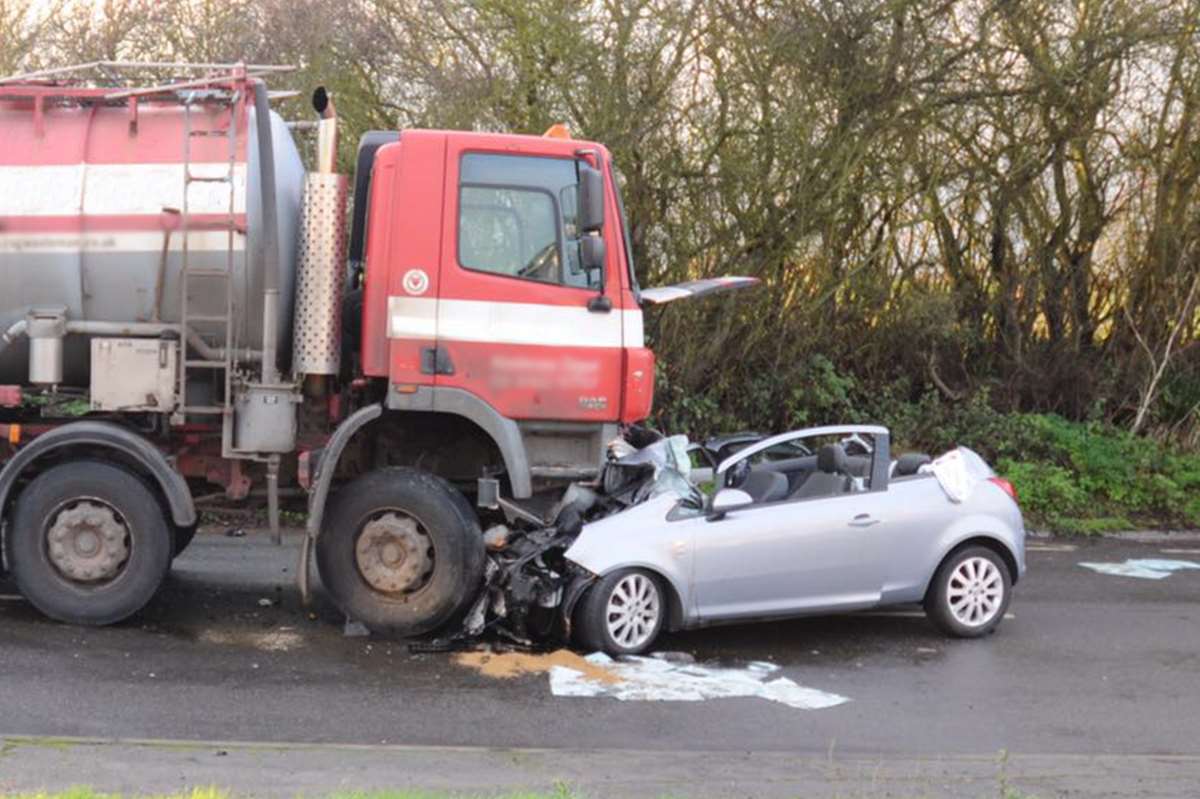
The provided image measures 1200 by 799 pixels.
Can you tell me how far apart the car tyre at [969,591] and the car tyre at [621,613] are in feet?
6.20

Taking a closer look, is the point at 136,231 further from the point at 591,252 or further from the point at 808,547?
the point at 808,547

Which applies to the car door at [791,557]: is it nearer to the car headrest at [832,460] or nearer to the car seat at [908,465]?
the car headrest at [832,460]

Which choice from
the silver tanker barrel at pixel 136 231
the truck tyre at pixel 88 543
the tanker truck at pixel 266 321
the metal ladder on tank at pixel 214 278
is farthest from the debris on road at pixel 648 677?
the silver tanker barrel at pixel 136 231

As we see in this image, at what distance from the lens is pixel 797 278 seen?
1512cm

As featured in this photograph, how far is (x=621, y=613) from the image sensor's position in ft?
24.9

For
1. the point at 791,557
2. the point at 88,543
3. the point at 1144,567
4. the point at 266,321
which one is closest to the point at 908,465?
the point at 791,557

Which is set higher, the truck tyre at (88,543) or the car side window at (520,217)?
the car side window at (520,217)

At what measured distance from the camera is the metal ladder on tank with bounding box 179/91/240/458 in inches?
305

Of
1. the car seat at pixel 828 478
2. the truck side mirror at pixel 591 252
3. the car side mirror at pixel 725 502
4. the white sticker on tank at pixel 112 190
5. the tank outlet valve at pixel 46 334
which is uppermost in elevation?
the white sticker on tank at pixel 112 190

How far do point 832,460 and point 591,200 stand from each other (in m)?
2.30

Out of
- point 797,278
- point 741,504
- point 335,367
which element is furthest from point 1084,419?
point 335,367

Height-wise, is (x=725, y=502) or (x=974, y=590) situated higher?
(x=725, y=502)

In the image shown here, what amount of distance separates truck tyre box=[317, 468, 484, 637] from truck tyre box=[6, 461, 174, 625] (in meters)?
1.06

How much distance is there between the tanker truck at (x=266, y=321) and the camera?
7.77 m
